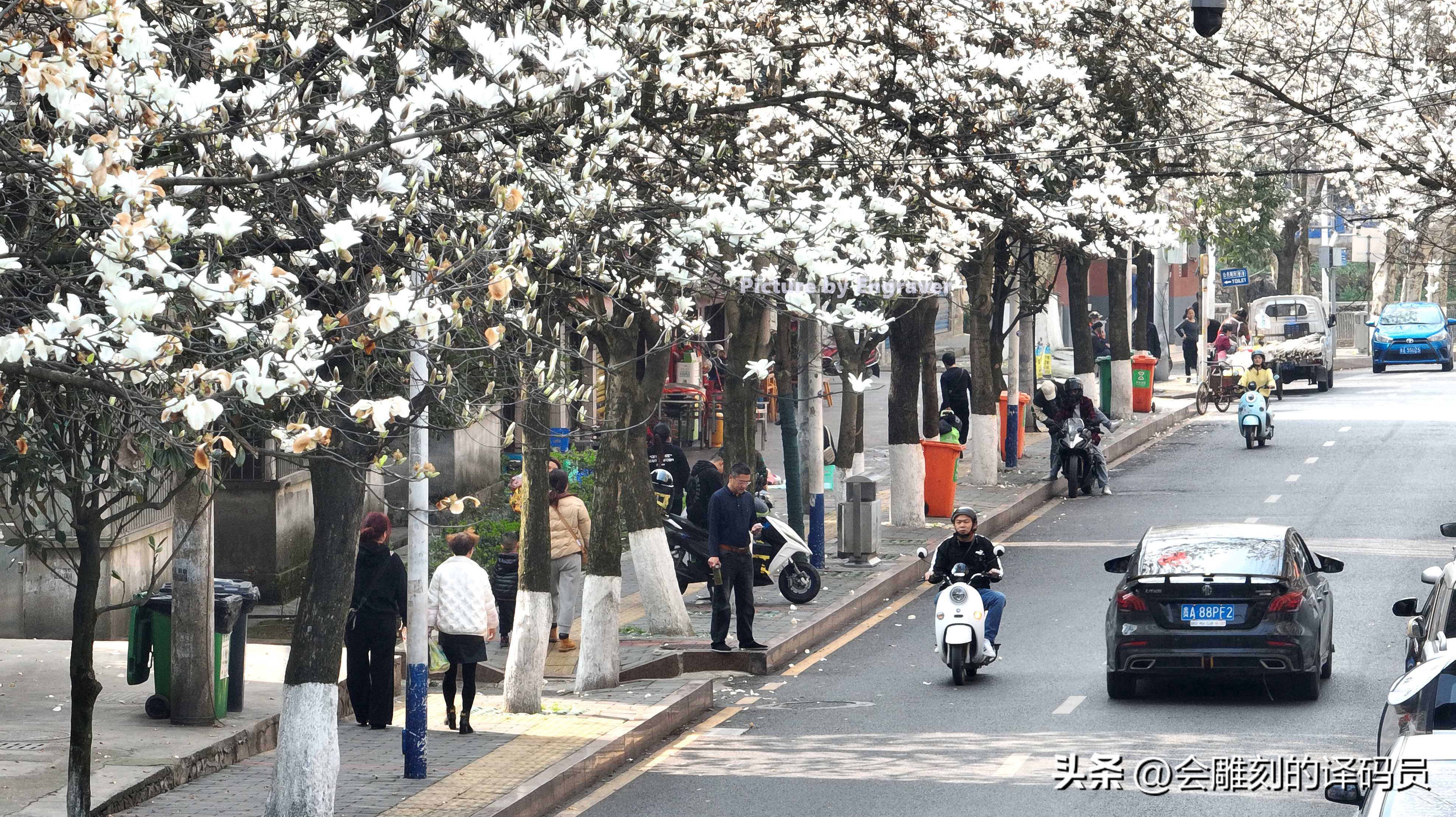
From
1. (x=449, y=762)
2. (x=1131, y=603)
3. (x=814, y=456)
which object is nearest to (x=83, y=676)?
(x=449, y=762)

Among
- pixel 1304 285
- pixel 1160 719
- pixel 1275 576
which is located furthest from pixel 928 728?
pixel 1304 285

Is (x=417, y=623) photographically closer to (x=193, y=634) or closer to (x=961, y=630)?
(x=193, y=634)

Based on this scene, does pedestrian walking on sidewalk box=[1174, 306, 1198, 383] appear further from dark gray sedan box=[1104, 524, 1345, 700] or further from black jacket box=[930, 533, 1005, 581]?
dark gray sedan box=[1104, 524, 1345, 700]

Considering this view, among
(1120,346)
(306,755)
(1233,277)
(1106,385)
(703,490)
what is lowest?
(306,755)

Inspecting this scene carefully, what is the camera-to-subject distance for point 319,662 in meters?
10.5

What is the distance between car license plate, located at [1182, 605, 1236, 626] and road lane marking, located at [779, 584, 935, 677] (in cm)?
375

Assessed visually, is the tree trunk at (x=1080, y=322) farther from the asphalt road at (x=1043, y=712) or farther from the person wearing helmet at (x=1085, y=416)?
the asphalt road at (x=1043, y=712)

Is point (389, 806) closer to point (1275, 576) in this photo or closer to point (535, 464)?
point (535, 464)

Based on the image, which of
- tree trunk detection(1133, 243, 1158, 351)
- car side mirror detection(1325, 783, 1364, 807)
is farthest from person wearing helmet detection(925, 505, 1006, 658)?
tree trunk detection(1133, 243, 1158, 351)

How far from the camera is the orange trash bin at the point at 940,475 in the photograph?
2461 cm

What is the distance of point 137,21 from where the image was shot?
6.07 m

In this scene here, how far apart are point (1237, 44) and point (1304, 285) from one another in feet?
171

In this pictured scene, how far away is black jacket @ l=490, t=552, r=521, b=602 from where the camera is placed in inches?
655

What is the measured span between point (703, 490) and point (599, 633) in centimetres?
439
